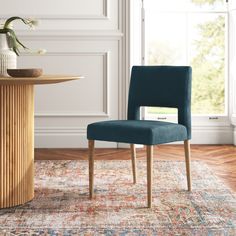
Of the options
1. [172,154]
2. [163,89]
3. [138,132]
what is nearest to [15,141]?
[138,132]

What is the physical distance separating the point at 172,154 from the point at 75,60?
1123 millimetres

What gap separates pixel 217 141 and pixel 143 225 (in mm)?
2624

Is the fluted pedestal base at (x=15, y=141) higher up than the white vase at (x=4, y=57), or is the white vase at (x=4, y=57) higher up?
the white vase at (x=4, y=57)

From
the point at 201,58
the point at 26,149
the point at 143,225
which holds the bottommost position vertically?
the point at 143,225

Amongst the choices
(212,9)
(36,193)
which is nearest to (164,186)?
(36,193)

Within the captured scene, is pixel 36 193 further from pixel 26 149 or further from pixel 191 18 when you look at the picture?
pixel 191 18

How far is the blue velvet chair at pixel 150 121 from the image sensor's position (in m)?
2.89

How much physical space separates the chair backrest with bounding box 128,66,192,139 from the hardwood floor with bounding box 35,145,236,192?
840mm

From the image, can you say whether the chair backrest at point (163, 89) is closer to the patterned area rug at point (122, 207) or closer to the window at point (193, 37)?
the patterned area rug at point (122, 207)

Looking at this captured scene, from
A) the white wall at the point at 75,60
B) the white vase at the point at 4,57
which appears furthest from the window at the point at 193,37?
the white vase at the point at 4,57

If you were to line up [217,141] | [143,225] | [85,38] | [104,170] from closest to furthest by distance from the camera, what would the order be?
1. [143,225]
2. [104,170]
3. [85,38]
4. [217,141]

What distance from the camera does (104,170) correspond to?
12.6 feet

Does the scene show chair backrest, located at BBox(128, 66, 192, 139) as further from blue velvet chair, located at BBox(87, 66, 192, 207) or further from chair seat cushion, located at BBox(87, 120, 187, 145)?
chair seat cushion, located at BBox(87, 120, 187, 145)

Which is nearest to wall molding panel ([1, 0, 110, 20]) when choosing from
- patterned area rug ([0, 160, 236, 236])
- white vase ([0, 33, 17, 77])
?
patterned area rug ([0, 160, 236, 236])
